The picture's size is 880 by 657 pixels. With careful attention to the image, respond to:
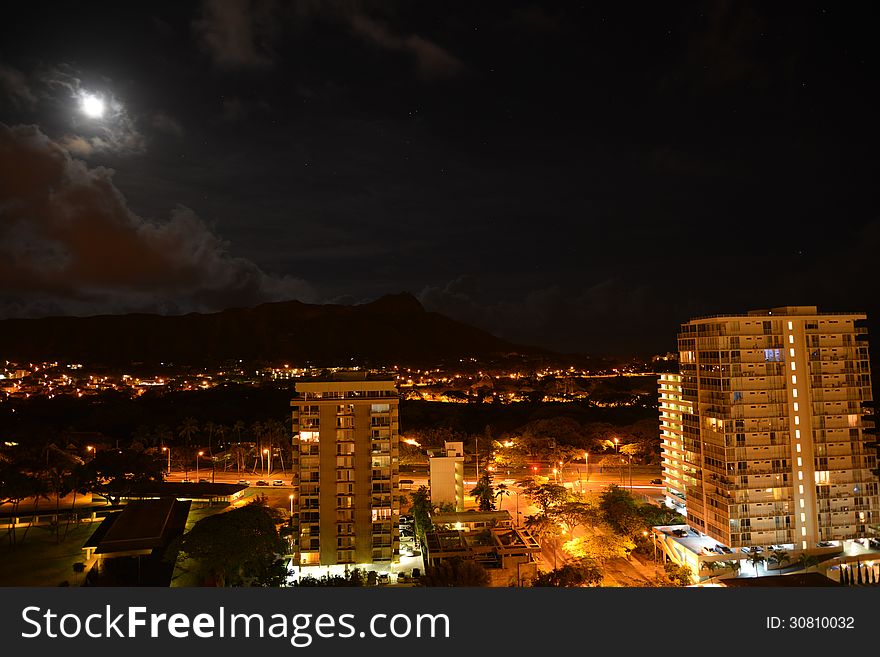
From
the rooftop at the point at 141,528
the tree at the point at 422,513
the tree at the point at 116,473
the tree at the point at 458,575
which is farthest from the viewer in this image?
the tree at the point at 116,473

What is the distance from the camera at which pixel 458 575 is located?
37.7 ft

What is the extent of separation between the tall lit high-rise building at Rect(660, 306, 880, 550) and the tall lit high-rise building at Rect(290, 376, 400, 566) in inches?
339

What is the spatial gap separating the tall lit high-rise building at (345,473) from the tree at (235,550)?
1.33 m

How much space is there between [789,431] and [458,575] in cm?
960

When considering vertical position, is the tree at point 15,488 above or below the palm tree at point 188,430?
below

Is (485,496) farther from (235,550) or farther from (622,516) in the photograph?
(235,550)

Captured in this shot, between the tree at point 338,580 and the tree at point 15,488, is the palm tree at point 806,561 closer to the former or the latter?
the tree at point 338,580

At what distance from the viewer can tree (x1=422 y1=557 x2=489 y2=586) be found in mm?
11359

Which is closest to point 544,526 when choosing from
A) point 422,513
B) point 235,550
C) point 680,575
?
point 680,575

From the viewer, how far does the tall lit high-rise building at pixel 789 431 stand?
14266 millimetres

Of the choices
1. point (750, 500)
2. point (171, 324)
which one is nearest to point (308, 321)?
point (171, 324)

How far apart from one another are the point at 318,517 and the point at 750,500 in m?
11.0

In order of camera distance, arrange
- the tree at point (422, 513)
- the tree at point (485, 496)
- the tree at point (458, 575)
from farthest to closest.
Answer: the tree at point (485, 496), the tree at point (422, 513), the tree at point (458, 575)

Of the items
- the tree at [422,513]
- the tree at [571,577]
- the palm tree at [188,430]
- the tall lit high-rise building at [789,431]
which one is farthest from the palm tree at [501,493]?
the palm tree at [188,430]
